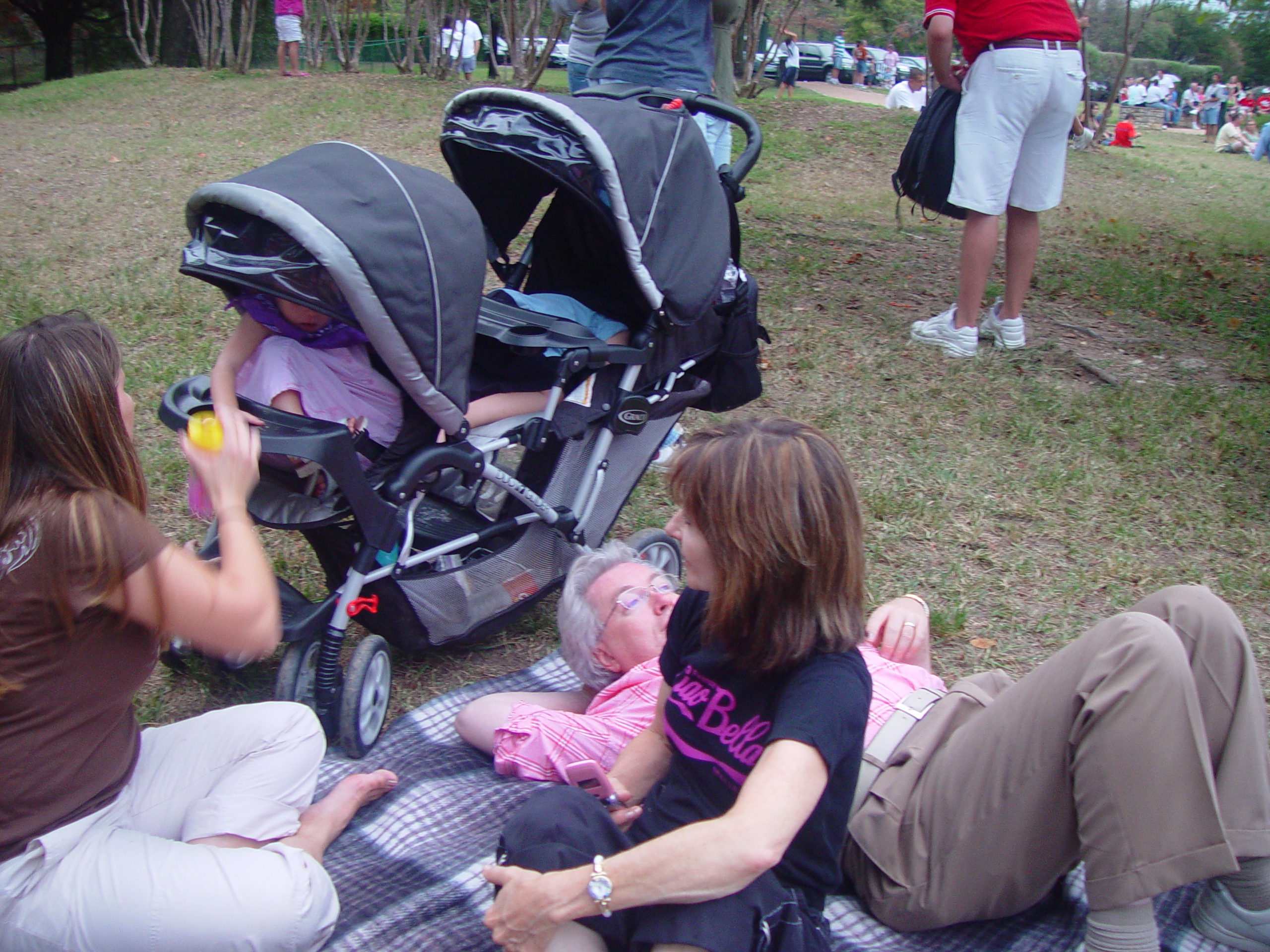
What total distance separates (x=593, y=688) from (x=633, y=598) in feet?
0.96

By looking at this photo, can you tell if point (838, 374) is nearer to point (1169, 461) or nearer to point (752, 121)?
point (1169, 461)

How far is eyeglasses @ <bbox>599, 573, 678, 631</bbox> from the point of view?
9.00ft

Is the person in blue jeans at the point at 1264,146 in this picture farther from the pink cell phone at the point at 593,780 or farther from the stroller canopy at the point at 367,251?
the pink cell phone at the point at 593,780

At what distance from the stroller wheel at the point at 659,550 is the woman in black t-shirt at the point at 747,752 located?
54.0 inches

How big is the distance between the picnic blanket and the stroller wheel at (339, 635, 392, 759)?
0.05m

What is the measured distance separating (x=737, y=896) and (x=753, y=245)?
686cm

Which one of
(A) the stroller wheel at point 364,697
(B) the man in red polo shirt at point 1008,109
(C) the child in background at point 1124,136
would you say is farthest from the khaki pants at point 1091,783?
(C) the child in background at point 1124,136

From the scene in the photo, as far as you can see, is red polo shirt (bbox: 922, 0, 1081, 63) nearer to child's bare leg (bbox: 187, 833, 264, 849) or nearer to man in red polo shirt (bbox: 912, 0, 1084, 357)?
man in red polo shirt (bbox: 912, 0, 1084, 357)

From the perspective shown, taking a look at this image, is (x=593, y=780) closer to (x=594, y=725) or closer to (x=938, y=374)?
(x=594, y=725)

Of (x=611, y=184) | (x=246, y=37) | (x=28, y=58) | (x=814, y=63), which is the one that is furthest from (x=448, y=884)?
(x=814, y=63)

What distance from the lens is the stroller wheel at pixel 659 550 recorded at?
3303mm

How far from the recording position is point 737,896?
66.8 inches

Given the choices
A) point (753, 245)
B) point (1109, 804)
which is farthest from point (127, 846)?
point (753, 245)

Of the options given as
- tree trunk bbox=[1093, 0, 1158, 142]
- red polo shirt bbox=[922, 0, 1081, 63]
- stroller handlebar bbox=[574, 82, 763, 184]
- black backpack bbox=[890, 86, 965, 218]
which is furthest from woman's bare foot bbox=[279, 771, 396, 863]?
tree trunk bbox=[1093, 0, 1158, 142]
